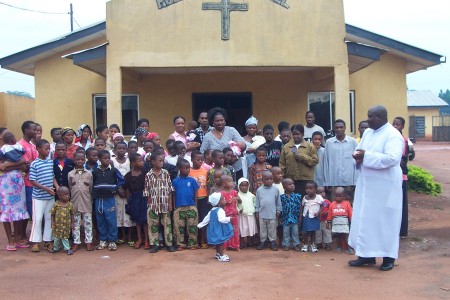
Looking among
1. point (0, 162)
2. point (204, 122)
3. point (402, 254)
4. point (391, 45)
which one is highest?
point (391, 45)

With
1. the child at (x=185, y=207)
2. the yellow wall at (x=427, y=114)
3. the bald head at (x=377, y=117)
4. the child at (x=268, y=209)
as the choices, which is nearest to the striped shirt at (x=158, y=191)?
the child at (x=185, y=207)

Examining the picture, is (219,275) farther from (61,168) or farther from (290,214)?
(61,168)

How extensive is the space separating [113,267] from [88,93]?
6.51m

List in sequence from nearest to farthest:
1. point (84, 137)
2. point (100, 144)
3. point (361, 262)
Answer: point (361, 262), point (100, 144), point (84, 137)

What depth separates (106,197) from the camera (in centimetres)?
754

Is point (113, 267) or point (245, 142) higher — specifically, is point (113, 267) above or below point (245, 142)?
below

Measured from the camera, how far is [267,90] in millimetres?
12633

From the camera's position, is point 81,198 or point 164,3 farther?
point 164,3

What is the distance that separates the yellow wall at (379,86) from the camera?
12523 mm

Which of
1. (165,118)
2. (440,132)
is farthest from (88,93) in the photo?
(440,132)

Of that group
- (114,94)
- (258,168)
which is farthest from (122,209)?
(114,94)

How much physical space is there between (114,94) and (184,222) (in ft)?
11.6

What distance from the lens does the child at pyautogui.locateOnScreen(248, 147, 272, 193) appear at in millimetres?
7734

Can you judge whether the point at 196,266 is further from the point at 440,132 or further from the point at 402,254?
the point at 440,132
